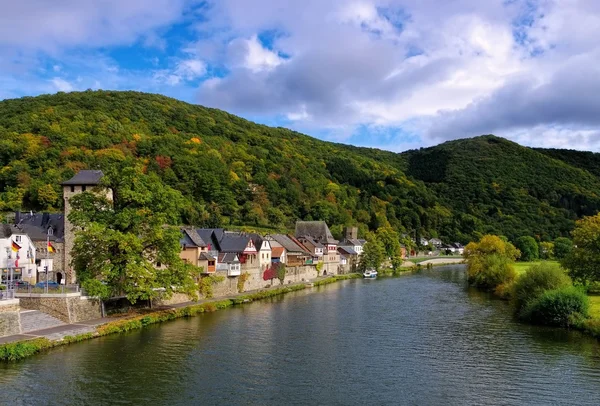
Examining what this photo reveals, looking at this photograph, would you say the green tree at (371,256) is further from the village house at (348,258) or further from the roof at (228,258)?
the roof at (228,258)

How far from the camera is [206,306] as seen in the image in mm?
38188

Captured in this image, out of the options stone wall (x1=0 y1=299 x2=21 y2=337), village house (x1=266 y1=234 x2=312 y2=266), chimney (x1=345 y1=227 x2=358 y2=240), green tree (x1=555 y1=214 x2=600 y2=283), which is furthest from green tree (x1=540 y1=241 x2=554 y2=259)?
stone wall (x1=0 y1=299 x2=21 y2=337)

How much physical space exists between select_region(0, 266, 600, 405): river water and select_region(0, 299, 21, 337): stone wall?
298 centimetres

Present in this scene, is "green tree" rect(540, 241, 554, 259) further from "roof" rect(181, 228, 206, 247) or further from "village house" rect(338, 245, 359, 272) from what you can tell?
"roof" rect(181, 228, 206, 247)

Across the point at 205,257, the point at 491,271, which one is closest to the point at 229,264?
the point at 205,257

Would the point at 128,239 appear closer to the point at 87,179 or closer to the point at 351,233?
the point at 87,179

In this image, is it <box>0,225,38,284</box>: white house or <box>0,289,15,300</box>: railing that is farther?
<box>0,225,38,284</box>: white house

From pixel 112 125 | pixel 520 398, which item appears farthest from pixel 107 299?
pixel 112 125

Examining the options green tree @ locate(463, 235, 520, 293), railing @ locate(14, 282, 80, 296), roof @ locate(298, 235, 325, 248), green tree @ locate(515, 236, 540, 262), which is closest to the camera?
railing @ locate(14, 282, 80, 296)

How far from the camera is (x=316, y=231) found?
280 feet

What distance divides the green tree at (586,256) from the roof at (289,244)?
112 feet

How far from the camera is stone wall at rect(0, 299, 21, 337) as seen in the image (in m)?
25.9

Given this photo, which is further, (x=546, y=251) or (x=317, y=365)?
(x=546, y=251)

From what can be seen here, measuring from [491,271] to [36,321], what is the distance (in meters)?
42.7
